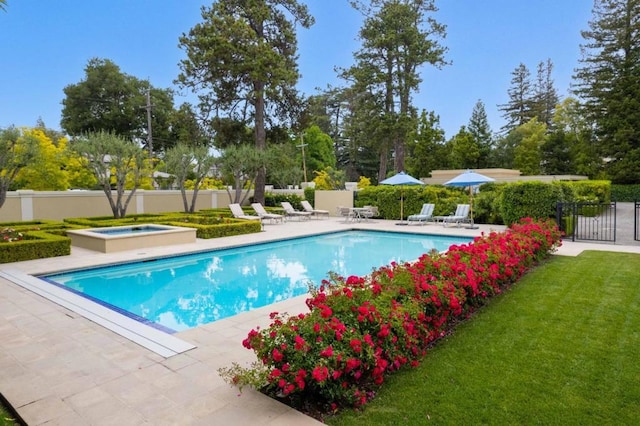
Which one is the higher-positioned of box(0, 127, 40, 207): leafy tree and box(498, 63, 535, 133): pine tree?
box(498, 63, 535, 133): pine tree

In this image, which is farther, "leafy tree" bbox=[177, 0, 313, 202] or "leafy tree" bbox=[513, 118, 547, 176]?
"leafy tree" bbox=[513, 118, 547, 176]

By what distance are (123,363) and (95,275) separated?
542 cm

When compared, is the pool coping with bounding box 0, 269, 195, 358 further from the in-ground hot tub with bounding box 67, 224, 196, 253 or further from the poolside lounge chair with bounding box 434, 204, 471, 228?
the poolside lounge chair with bounding box 434, 204, 471, 228

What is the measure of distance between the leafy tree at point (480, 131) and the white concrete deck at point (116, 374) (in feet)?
105

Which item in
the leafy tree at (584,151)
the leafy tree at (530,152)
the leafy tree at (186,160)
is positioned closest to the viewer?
the leafy tree at (186,160)

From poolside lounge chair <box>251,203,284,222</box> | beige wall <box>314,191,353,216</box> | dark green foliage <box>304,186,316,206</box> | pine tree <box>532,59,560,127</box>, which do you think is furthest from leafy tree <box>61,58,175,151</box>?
pine tree <box>532,59,560,127</box>

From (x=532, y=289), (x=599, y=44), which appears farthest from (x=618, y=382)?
(x=599, y=44)

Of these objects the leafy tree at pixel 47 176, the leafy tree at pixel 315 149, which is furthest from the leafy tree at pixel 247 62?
the leafy tree at pixel 315 149

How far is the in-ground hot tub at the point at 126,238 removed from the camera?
1033 centimetres

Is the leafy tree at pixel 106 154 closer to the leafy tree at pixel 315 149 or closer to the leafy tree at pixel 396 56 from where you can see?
the leafy tree at pixel 396 56

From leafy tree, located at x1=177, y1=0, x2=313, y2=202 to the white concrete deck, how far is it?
15.8m

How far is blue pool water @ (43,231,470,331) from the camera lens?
6.60m

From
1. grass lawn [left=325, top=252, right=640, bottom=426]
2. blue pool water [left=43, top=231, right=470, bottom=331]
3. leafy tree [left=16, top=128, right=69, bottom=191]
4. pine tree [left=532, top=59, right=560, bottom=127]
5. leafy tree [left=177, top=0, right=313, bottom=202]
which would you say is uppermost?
pine tree [left=532, top=59, right=560, bottom=127]

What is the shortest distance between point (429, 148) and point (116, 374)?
2913 centimetres
